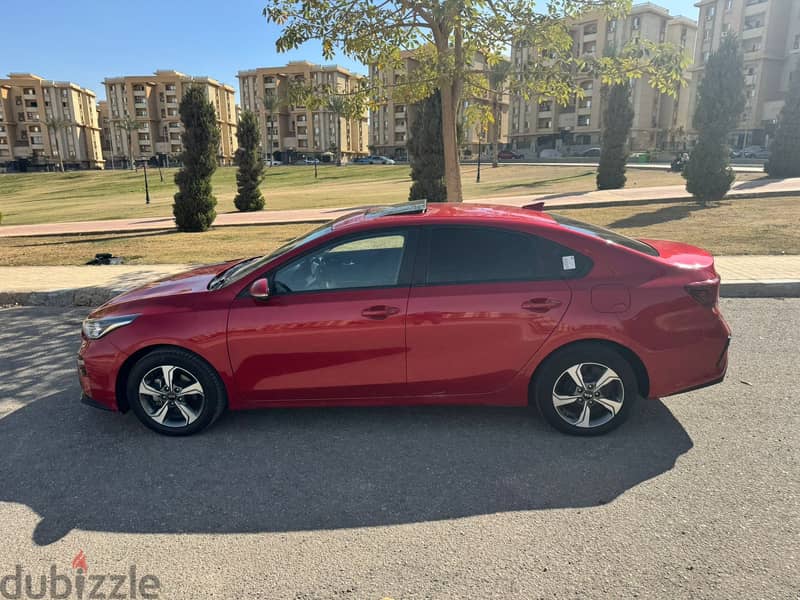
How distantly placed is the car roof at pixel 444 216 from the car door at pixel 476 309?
0.09m

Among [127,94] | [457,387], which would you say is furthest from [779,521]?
[127,94]

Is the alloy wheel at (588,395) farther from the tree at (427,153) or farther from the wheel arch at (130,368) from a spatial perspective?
the tree at (427,153)

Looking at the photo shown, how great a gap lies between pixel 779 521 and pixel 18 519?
12.8 feet

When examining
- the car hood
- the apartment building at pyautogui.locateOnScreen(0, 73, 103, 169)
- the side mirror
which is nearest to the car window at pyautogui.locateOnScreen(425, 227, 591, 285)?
the side mirror

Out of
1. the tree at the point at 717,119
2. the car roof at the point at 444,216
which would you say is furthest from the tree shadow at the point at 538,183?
the car roof at the point at 444,216

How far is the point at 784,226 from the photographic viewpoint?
12.1 m

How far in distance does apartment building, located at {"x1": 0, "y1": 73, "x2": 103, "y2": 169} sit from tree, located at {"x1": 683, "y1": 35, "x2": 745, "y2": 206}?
12592cm

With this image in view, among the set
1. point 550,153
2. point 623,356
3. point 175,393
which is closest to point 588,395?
point 623,356

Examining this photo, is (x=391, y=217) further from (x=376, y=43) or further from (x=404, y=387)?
(x=376, y=43)

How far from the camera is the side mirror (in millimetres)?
3555

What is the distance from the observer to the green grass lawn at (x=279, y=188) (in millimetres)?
31203

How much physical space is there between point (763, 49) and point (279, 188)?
66835 millimetres

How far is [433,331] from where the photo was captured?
353cm

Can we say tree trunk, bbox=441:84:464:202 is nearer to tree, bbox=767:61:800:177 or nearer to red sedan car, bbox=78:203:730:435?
red sedan car, bbox=78:203:730:435
